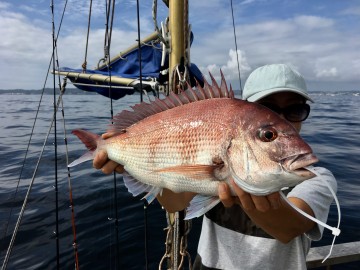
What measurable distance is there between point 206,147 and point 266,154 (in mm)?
312

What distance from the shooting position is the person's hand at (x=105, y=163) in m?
2.06

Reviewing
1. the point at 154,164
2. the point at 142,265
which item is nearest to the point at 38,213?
the point at 142,265

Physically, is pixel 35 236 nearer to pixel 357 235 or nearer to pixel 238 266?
pixel 238 266

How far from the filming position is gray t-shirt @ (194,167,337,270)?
2024 mm

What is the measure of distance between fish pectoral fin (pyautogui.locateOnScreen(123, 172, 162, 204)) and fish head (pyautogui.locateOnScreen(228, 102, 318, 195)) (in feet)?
2.07

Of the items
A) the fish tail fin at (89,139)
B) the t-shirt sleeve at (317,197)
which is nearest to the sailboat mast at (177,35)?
the fish tail fin at (89,139)

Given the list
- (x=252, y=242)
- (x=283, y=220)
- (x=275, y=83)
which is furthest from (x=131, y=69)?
(x=283, y=220)

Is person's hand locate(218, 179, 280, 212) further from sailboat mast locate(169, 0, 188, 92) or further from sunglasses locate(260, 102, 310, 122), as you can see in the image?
sailboat mast locate(169, 0, 188, 92)

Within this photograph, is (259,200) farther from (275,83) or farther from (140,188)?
(275,83)

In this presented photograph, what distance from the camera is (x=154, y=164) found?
1745 mm

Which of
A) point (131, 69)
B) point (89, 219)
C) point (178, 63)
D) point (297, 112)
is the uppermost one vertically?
point (131, 69)

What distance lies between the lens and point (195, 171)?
58.7 inches

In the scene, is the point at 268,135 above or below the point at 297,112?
below

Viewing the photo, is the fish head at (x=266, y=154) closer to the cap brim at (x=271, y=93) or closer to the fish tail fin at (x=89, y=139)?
the cap brim at (x=271, y=93)
